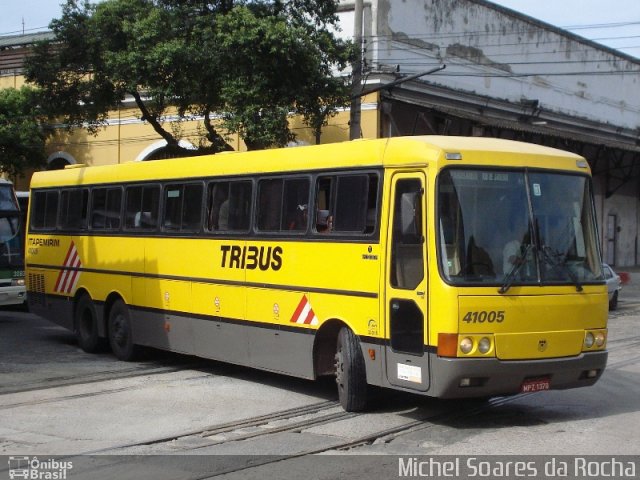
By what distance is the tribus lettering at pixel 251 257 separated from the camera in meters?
11.1

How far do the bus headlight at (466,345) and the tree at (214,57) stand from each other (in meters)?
14.3

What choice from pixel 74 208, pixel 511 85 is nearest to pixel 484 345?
pixel 74 208

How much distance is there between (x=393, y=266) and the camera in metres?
9.41

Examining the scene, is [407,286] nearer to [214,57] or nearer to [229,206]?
[229,206]

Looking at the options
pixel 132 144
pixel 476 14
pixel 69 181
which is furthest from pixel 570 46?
pixel 69 181

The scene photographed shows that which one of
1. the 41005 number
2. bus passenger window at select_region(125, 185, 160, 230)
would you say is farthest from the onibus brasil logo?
bus passenger window at select_region(125, 185, 160, 230)

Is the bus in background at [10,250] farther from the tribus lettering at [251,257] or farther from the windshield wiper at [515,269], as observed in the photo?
the windshield wiper at [515,269]

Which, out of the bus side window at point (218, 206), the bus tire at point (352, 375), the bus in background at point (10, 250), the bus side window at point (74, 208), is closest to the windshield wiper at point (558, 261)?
the bus tire at point (352, 375)

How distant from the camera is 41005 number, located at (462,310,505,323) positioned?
8688 mm

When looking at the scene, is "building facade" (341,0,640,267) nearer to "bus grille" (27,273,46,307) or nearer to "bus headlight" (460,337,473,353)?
"bus grille" (27,273,46,307)

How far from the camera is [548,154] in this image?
9.61 metres

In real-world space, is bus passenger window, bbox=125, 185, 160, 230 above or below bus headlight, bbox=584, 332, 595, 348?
above

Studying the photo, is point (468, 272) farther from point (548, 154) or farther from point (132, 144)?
point (132, 144)

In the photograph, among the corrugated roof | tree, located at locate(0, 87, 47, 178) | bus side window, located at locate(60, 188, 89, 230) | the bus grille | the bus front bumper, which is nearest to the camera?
the bus front bumper
